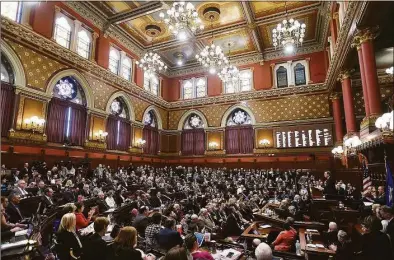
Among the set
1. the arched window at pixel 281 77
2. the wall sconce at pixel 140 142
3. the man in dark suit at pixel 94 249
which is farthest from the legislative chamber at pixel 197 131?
the wall sconce at pixel 140 142

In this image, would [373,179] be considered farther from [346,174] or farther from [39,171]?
[39,171]

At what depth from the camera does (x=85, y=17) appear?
14.5m

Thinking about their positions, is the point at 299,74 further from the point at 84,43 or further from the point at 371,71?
the point at 84,43

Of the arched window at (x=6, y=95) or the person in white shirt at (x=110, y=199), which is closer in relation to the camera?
the person in white shirt at (x=110, y=199)

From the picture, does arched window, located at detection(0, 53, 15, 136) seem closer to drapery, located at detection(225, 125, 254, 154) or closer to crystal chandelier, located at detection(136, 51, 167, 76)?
crystal chandelier, located at detection(136, 51, 167, 76)

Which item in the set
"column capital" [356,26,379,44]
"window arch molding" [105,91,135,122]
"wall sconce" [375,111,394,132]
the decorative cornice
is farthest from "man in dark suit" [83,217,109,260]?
the decorative cornice

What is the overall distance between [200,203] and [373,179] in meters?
6.17

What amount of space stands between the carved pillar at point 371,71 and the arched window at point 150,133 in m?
14.7

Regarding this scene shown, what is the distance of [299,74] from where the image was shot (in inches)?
747

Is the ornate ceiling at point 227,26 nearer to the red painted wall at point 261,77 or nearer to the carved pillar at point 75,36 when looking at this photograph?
the red painted wall at point 261,77

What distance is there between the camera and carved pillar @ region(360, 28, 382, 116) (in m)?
8.50

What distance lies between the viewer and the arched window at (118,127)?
53.2 feet

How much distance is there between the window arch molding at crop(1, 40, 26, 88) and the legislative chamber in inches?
2.0

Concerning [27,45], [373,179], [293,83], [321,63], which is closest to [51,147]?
[27,45]
